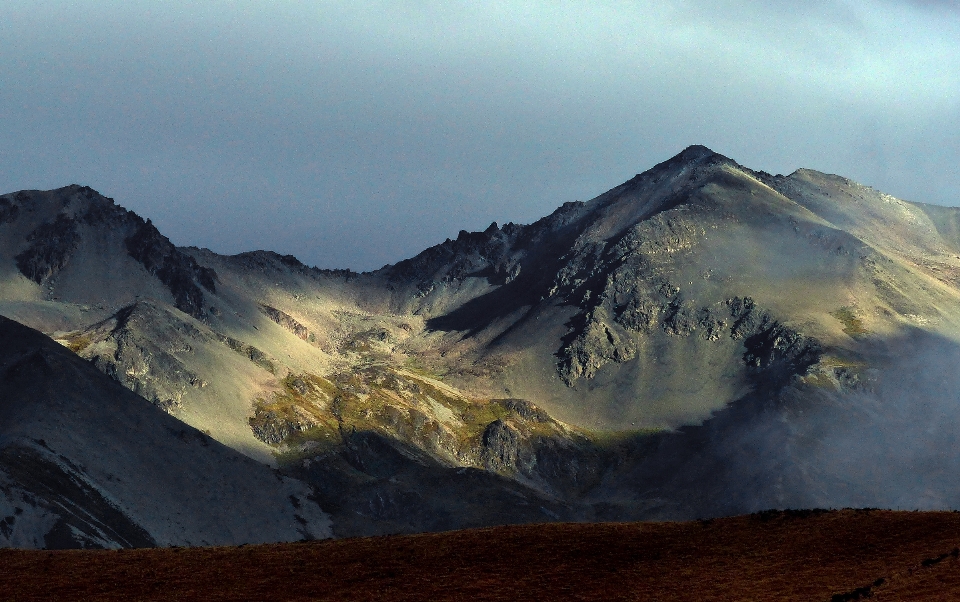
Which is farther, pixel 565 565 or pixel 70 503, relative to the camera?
pixel 70 503

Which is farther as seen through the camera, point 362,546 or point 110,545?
point 110,545

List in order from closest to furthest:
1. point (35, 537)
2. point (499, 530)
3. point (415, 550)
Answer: point (415, 550) < point (499, 530) < point (35, 537)

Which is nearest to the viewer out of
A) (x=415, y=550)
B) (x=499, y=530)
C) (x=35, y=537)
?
(x=415, y=550)

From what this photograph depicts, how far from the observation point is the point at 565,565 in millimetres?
68750

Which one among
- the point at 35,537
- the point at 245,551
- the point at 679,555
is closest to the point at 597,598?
the point at 679,555

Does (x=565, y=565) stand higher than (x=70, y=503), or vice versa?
(x=70, y=503)

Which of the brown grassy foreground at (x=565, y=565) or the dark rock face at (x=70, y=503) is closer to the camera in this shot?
the brown grassy foreground at (x=565, y=565)

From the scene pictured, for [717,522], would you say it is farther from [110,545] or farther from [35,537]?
[110,545]

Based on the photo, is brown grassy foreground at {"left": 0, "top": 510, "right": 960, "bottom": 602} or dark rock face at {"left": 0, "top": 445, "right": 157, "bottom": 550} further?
dark rock face at {"left": 0, "top": 445, "right": 157, "bottom": 550}

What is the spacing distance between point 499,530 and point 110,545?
346ft

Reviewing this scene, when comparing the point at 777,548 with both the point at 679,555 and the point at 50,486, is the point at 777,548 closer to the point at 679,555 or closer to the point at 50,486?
the point at 679,555

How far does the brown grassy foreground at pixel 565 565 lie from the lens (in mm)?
61844

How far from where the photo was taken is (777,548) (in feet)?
226

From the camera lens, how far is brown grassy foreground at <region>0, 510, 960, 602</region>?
2435 inches
